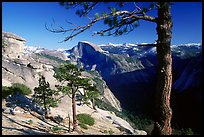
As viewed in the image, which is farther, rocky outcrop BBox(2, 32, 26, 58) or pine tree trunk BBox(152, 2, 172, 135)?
rocky outcrop BBox(2, 32, 26, 58)

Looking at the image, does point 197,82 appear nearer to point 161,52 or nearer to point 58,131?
point 58,131

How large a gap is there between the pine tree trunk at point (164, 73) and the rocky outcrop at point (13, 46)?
64364mm

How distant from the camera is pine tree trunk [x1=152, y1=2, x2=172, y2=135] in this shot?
22.5 ft

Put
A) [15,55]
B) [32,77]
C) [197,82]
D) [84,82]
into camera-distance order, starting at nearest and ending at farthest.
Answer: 1. [84,82]
2. [32,77]
3. [15,55]
4. [197,82]

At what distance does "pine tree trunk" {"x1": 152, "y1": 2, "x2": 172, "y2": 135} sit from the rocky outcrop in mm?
64364

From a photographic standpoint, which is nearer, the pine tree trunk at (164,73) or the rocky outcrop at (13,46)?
the pine tree trunk at (164,73)

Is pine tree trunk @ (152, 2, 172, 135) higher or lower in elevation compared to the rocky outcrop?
lower

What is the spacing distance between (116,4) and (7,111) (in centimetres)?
2235

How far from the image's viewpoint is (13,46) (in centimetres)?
7138

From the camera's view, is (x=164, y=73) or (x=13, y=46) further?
(x=13, y=46)

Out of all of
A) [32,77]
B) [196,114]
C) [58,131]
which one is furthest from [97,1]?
[196,114]

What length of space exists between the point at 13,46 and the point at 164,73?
230 feet

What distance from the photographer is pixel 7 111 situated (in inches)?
1028

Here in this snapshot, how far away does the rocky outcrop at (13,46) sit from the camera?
2671 inches
